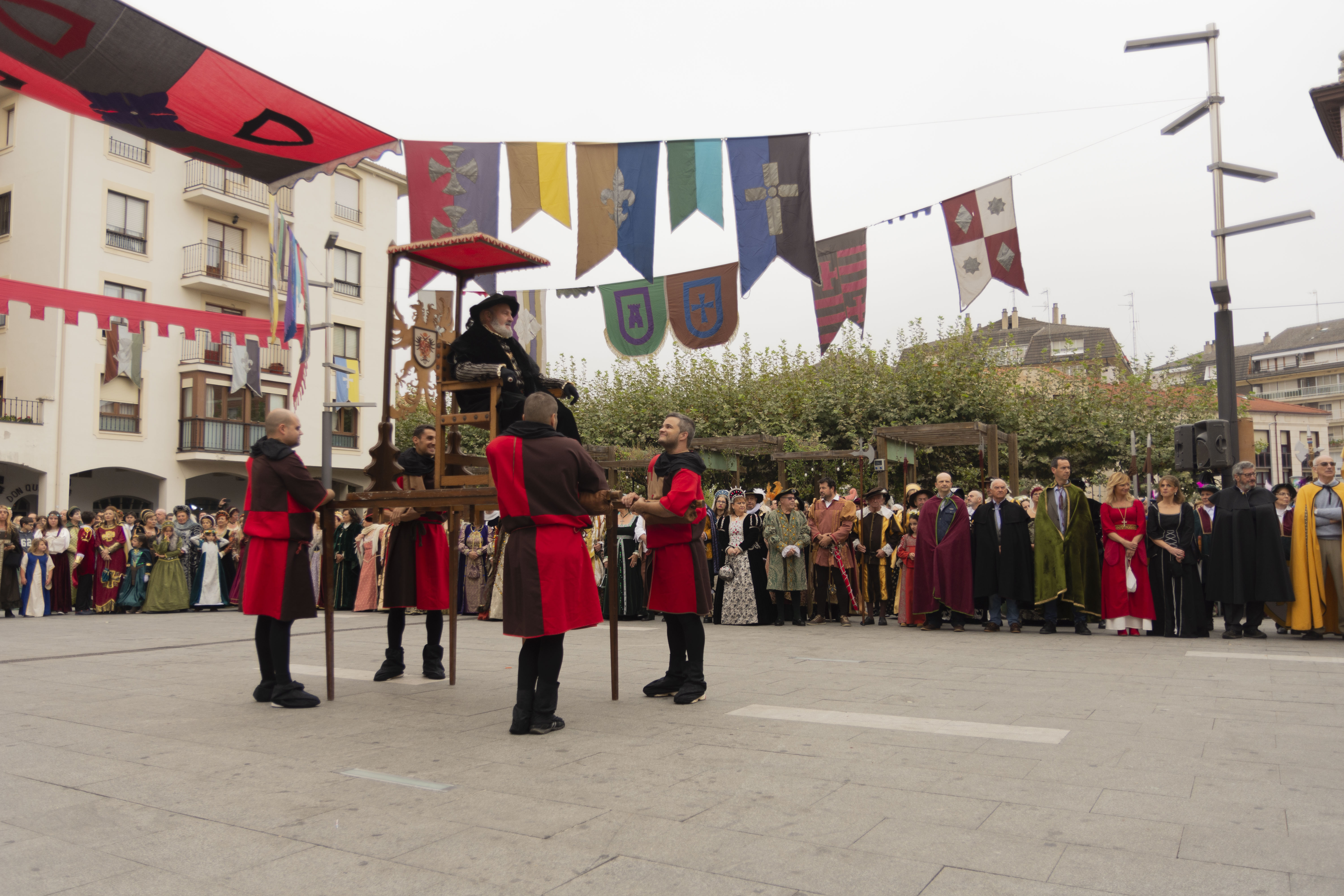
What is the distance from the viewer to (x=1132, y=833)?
11.9 feet

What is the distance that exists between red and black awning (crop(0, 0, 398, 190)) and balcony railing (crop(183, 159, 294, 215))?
22884 millimetres

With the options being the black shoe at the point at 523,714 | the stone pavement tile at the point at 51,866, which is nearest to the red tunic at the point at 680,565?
the black shoe at the point at 523,714

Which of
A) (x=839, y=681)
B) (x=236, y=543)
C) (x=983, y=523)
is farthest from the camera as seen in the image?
(x=236, y=543)

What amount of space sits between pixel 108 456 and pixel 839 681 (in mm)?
26842

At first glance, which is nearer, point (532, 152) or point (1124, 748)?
point (1124, 748)

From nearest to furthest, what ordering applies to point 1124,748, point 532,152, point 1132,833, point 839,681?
point 1132,833 → point 1124,748 → point 839,681 → point 532,152

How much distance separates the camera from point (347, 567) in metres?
17.4

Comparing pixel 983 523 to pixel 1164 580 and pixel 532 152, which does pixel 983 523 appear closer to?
pixel 1164 580

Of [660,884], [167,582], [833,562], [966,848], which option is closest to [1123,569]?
[833,562]

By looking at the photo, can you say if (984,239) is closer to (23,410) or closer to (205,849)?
(205,849)

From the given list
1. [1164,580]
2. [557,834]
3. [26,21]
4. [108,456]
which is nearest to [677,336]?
[1164,580]

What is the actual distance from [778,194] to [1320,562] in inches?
305

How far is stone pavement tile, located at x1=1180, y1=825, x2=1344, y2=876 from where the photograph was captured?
3.26m

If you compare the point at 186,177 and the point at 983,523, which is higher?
the point at 186,177
